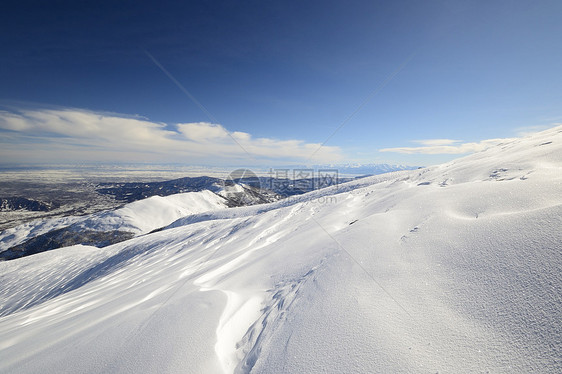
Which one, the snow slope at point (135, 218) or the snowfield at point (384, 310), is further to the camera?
the snow slope at point (135, 218)

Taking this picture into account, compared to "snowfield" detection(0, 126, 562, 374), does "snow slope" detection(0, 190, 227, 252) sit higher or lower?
lower

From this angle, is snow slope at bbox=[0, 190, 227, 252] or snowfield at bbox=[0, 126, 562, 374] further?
snow slope at bbox=[0, 190, 227, 252]

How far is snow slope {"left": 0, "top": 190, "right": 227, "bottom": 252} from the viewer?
6097cm

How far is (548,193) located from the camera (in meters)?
3.69

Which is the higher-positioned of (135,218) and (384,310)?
(384,310)

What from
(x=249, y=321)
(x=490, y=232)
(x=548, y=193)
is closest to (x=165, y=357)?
(x=249, y=321)

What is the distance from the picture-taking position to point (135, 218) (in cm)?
6544

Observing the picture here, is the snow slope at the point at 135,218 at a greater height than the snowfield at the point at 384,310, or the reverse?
the snowfield at the point at 384,310

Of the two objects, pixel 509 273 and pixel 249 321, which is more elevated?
Answer: pixel 509 273

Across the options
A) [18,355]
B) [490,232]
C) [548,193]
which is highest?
[548,193]

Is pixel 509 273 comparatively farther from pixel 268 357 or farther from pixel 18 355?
pixel 18 355

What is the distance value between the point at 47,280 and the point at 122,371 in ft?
114

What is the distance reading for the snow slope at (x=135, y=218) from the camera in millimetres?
60969

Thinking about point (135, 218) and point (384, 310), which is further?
point (135, 218)
